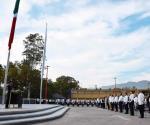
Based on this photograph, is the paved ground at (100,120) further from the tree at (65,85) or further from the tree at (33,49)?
the tree at (65,85)

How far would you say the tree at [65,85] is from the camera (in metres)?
126

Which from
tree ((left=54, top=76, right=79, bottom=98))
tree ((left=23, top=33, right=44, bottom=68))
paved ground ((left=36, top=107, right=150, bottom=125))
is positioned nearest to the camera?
paved ground ((left=36, top=107, right=150, bottom=125))

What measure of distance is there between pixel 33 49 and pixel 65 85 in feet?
161

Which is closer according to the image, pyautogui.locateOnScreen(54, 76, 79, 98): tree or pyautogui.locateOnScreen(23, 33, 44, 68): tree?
pyautogui.locateOnScreen(23, 33, 44, 68): tree

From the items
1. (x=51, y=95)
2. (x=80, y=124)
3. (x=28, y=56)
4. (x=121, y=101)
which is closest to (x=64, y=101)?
(x=28, y=56)

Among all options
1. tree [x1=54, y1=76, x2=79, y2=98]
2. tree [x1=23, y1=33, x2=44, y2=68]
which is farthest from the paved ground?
tree [x1=54, y1=76, x2=79, y2=98]

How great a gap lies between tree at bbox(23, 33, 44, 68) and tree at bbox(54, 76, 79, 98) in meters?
42.2

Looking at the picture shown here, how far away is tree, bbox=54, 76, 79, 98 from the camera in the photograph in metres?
126

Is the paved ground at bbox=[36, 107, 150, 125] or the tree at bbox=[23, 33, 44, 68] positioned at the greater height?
the tree at bbox=[23, 33, 44, 68]

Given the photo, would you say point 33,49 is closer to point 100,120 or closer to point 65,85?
point 65,85

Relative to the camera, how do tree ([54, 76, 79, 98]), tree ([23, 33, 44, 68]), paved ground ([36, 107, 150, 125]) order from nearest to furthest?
paved ground ([36, 107, 150, 125]), tree ([23, 33, 44, 68]), tree ([54, 76, 79, 98])

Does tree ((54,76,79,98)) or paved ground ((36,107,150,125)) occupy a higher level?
tree ((54,76,79,98))

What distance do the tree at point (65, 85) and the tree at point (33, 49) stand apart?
42.2 metres

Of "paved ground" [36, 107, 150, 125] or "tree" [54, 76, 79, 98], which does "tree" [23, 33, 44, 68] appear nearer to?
"tree" [54, 76, 79, 98]
